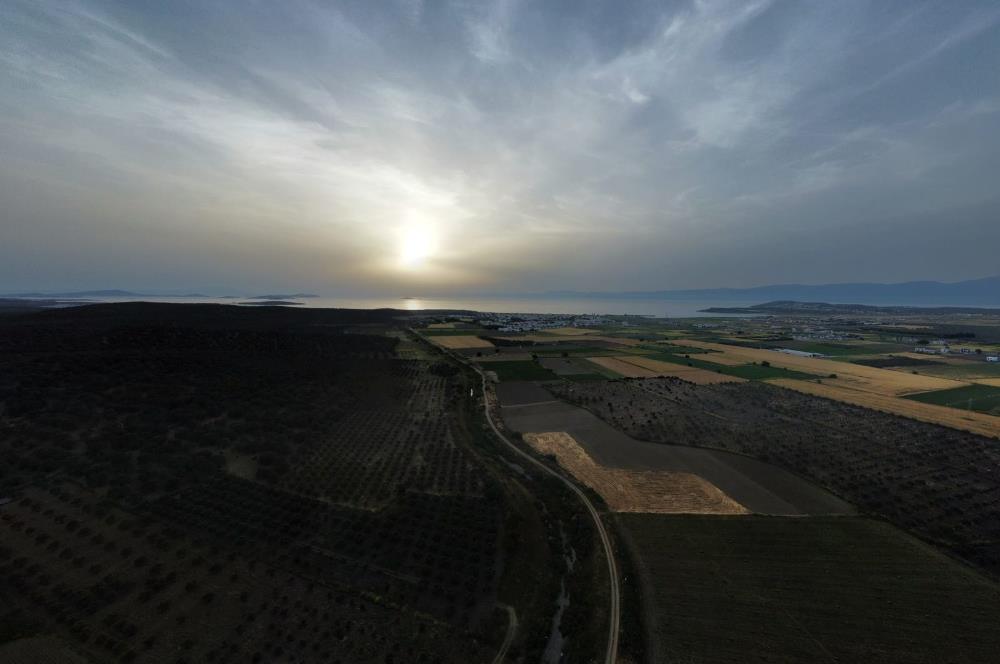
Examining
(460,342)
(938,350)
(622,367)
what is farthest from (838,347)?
(460,342)

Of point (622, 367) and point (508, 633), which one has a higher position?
point (622, 367)

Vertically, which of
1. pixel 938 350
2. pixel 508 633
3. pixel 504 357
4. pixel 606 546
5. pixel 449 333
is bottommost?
pixel 508 633

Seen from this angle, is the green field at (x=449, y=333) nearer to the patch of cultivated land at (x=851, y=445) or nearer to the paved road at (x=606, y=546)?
the patch of cultivated land at (x=851, y=445)

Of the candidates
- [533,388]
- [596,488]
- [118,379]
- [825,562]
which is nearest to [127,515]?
[118,379]

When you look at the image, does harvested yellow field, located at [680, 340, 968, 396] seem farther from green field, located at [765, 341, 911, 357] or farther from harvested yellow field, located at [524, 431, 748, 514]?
harvested yellow field, located at [524, 431, 748, 514]

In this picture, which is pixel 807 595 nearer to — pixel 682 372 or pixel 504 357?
pixel 682 372

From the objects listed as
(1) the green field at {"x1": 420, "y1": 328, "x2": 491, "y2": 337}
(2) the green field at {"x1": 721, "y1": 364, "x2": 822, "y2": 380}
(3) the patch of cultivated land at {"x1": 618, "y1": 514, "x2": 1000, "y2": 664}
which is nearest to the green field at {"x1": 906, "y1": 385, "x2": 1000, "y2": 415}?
(2) the green field at {"x1": 721, "y1": 364, "x2": 822, "y2": 380}
